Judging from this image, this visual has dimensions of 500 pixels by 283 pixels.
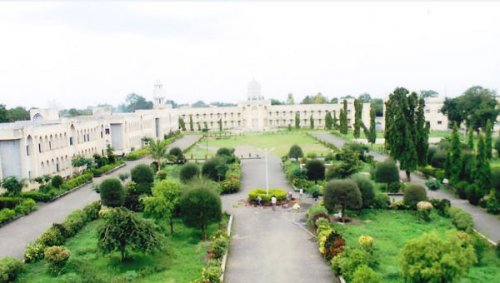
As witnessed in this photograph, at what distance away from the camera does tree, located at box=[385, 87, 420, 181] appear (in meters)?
33.2

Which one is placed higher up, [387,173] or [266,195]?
[387,173]

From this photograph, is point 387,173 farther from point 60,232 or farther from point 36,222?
point 36,222

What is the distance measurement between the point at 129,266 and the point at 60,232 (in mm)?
5214

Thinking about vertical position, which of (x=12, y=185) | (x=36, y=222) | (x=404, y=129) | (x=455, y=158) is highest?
(x=404, y=129)

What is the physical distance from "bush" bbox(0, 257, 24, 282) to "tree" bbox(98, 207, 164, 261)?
10.3ft

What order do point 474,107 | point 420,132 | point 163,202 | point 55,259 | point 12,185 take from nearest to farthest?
point 55,259, point 163,202, point 12,185, point 420,132, point 474,107

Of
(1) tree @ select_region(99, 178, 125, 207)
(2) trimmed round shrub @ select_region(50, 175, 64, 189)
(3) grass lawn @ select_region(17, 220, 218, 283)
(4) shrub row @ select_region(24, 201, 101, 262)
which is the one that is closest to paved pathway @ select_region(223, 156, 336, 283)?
(3) grass lawn @ select_region(17, 220, 218, 283)

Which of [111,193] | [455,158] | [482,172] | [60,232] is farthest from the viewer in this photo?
[455,158]

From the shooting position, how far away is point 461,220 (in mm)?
21328

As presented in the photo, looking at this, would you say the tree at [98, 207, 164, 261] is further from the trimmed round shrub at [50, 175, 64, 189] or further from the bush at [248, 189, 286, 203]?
the trimmed round shrub at [50, 175, 64, 189]

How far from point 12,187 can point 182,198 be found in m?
16.2

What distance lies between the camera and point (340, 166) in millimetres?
30422

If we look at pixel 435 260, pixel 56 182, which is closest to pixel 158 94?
pixel 56 182

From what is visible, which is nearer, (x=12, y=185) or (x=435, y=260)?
(x=435, y=260)
